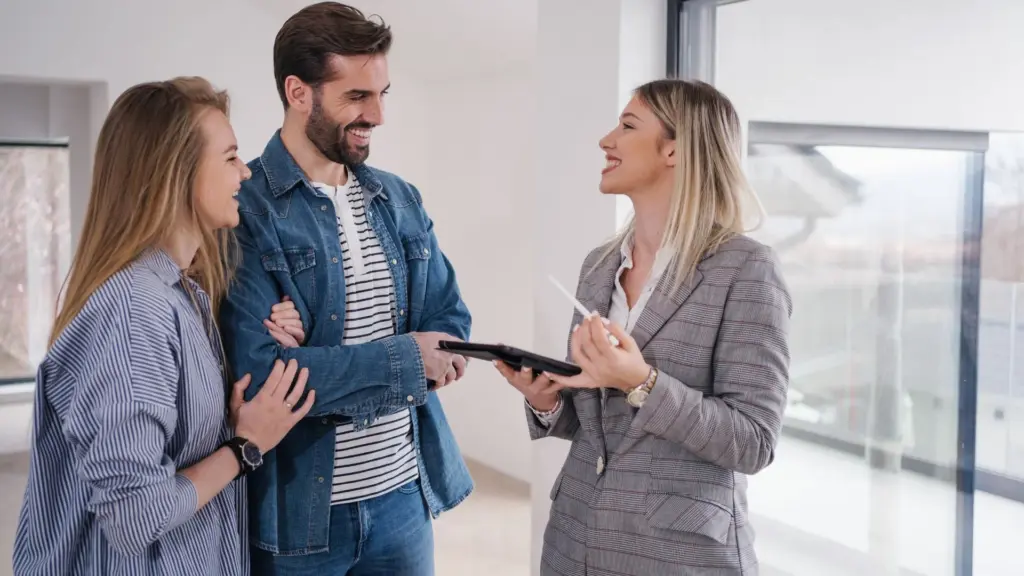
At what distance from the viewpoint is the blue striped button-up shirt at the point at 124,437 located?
1323mm

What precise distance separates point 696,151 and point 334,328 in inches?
29.9

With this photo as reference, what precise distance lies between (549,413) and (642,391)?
300 millimetres

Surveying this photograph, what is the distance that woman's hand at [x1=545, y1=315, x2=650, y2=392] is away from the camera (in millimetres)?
1481

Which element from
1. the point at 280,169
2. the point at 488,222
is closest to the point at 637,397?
the point at 280,169

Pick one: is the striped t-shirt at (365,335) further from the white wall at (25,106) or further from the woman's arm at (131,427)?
the white wall at (25,106)

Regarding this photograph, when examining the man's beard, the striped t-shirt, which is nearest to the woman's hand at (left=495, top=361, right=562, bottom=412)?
the striped t-shirt

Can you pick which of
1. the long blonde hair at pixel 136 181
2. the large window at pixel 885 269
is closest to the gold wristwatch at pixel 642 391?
the long blonde hair at pixel 136 181

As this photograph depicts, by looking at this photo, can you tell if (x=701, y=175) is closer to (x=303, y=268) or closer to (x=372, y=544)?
(x=303, y=268)

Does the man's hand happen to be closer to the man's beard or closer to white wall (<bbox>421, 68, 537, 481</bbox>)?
the man's beard

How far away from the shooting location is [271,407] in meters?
1.60

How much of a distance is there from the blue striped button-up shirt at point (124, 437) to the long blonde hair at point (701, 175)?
33.2 inches

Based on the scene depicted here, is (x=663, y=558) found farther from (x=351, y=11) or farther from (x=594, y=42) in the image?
(x=594, y=42)

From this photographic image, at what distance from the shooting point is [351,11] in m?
1.84

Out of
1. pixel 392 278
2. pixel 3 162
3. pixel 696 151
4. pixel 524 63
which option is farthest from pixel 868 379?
pixel 3 162
